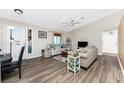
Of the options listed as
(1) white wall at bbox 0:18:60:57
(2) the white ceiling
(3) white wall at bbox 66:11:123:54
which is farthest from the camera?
(3) white wall at bbox 66:11:123:54

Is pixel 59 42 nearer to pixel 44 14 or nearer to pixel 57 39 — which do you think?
pixel 57 39

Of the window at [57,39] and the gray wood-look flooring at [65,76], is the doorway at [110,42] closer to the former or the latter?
the window at [57,39]

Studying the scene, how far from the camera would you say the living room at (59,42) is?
3139mm

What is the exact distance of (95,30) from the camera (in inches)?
285

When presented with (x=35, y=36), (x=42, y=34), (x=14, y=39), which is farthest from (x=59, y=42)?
(x=14, y=39)

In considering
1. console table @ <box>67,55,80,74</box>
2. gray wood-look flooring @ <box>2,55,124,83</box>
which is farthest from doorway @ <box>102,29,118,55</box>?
console table @ <box>67,55,80,74</box>

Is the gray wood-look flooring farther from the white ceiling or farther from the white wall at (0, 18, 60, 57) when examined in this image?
the white ceiling

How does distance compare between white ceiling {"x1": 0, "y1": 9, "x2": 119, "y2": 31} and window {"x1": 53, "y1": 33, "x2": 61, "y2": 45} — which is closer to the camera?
white ceiling {"x1": 0, "y1": 9, "x2": 119, "y2": 31}

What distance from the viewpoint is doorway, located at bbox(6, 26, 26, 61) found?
173 inches

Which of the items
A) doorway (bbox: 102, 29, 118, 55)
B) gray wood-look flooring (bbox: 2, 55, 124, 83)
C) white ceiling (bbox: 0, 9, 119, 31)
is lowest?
gray wood-look flooring (bbox: 2, 55, 124, 83)

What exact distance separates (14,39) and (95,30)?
5960 mm

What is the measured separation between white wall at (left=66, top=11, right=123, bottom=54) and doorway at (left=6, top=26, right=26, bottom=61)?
482cm

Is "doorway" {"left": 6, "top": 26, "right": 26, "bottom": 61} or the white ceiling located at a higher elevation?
the white ceiling
